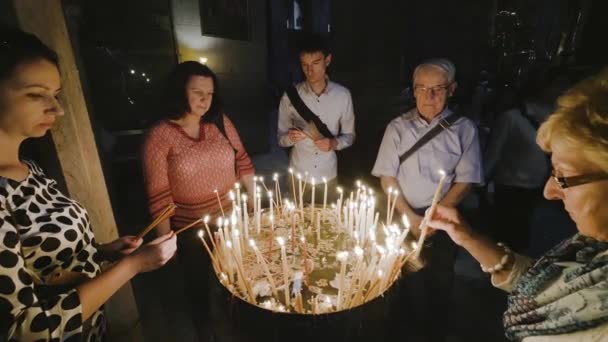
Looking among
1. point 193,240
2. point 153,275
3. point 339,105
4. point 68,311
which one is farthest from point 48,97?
point 153,275

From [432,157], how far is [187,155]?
201cm

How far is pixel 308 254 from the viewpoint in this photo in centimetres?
214

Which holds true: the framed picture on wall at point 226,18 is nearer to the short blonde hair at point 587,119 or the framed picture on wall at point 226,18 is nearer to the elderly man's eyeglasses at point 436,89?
the elderly man's eyeglasses at point 436,89

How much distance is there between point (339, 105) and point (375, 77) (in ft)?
5.30

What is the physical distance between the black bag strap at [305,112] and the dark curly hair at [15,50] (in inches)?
101

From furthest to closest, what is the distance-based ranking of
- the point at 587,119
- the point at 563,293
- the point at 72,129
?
the point at 72,129 → the point at 563,293 → the point at 587,119

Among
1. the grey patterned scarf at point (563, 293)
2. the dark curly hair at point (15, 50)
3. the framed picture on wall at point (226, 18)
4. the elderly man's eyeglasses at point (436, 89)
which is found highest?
the framed picture on wall at point (226, 18)

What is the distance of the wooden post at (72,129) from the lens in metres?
2.09

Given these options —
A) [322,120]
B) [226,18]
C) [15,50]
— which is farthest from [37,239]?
[226,18]

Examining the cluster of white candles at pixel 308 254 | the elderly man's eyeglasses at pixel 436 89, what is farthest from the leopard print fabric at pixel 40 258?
the elderly man's eyeglasses at pixel 436 89

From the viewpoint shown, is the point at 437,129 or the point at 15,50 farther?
the point at 437,129

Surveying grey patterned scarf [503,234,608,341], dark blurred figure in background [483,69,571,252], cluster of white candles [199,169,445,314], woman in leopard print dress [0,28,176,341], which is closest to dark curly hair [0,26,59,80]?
woman in leopard print dress [0,28,176,341]

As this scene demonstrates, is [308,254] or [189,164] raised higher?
[189,164]

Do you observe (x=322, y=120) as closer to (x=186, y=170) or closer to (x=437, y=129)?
(x=437, y=129)
